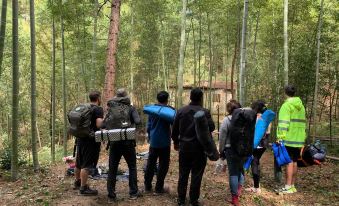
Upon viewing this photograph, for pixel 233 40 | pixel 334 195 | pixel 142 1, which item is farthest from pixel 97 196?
pixel 233 40

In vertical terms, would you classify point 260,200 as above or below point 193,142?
below


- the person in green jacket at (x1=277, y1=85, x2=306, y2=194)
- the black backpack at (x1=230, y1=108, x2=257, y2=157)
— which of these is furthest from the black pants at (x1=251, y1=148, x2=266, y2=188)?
the black backpack at (x1=230, y1=108, x2=257, y2=157)

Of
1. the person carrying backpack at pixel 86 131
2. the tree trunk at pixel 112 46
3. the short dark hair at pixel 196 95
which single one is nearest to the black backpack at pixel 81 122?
the person carrying backpack at pixel 86 131

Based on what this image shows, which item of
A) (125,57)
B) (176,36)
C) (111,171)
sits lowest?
(111,171)

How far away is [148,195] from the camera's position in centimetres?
479

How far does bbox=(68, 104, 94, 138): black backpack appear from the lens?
15.1ft

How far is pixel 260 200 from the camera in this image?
197 inches

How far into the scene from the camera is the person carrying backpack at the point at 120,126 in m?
4.46

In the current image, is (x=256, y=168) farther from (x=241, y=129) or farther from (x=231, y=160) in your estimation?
(x=241, y=129)

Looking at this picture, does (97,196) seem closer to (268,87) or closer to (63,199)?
(63,199)

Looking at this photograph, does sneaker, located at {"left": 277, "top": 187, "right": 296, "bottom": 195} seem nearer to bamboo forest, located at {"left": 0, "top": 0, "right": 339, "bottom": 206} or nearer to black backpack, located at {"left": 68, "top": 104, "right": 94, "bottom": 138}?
bamboo forest, located at {"left": 0, "top": 0, "right": 339, "bottom": 206}

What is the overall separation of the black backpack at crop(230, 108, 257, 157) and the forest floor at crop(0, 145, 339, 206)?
0.77m

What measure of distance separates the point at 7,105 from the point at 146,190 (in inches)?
762

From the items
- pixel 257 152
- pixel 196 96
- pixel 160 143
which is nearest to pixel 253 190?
pixel 257 152
